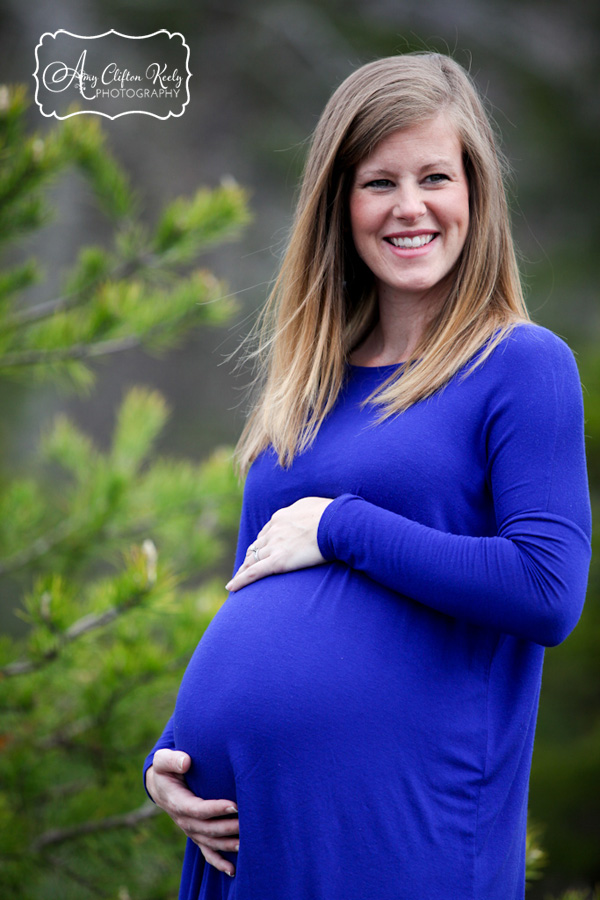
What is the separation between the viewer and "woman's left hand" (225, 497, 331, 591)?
3.83 feet

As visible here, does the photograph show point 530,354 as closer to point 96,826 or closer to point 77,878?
point 96,826

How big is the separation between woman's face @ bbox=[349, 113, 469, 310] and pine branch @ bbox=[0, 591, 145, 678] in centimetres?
85

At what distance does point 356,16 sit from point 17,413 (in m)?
3.51

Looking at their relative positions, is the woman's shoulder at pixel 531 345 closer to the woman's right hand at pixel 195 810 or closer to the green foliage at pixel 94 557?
the woman's right hand at pixel 195 810

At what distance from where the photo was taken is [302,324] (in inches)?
57.0

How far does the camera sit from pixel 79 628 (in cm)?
176

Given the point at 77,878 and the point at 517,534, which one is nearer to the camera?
the point at 517,534

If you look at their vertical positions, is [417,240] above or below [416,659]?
above

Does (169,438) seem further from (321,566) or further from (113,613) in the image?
(321,566)

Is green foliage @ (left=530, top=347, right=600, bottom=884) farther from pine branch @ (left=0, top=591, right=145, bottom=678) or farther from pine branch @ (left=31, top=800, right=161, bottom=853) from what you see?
pine branch @ (left=0, top=591, right=145, bottom=678)

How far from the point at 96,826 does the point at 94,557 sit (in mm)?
688

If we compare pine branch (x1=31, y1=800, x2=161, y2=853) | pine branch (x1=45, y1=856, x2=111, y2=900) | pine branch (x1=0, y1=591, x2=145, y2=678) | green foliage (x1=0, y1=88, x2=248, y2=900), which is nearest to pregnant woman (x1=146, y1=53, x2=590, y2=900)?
pine branch (x1=0, y1=591, x2=145, y2=678)

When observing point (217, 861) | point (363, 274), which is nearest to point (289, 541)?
point (217, 861)

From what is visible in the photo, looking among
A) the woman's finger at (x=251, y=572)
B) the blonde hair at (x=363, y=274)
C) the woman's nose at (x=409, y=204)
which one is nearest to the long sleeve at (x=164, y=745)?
the woman's finger at (x=251, y=572)
